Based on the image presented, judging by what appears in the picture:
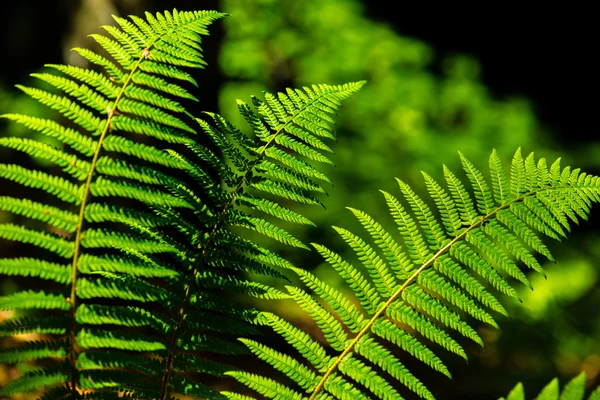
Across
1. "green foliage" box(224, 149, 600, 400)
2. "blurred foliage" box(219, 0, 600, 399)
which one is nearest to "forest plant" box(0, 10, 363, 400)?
"green foliage" box(224, 149, 600, 400)

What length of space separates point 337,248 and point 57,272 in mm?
2448

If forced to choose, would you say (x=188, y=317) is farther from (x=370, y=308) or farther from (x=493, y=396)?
(x=493, y=396)

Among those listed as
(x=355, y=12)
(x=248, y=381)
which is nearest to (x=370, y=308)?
(x=248, y=381)

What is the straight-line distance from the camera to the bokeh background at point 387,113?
312 cm

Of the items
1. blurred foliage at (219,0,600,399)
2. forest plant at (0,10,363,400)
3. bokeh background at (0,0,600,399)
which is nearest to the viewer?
forest plant at (0,10,363,400)

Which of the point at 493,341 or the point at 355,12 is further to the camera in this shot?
the point at 355,12

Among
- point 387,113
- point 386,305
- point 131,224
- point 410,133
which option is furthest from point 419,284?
point 387,113

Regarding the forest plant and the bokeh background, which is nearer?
the forest plant

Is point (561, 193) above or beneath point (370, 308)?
above

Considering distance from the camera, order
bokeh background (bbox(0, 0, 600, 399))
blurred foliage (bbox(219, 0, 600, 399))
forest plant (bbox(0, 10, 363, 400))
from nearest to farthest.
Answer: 1. forest plant (bbox(0, 10, 363, 400))
2. bokeh background (bbox(0, 0, 600, 399))
3. blurred foliage (bbox(219, 0, 600, 399))

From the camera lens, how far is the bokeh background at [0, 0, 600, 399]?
3125 mm

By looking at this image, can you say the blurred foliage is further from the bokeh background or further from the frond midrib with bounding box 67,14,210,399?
the frond midrib with bounding box 67,14,210,399

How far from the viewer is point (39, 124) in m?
1.00

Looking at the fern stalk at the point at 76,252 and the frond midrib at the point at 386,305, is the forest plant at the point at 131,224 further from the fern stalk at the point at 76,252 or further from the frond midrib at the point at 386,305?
the frond midrib at the point at 386,305
